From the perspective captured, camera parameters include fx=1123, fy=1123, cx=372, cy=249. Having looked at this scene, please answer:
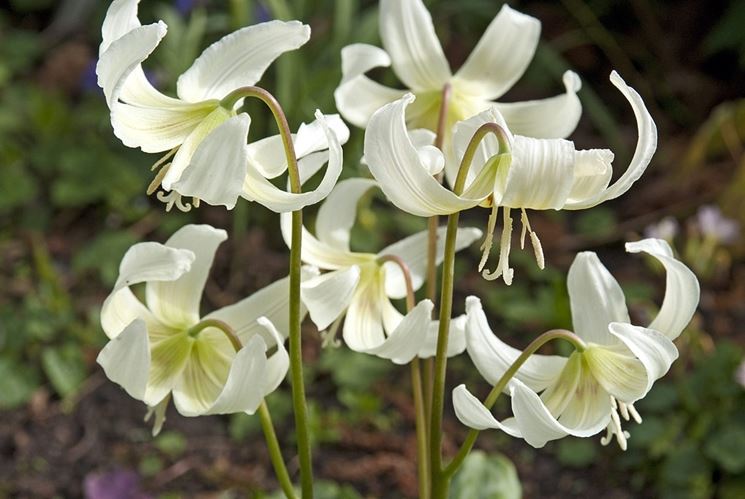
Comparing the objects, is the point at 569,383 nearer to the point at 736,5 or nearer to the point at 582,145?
the point at 582,145

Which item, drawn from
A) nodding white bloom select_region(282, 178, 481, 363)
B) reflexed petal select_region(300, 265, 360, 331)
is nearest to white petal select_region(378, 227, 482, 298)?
nodding white bloom select_region(282, 178, 481, 363)

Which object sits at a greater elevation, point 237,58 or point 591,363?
point 237,58

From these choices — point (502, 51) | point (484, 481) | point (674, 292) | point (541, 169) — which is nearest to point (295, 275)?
point (541, 169)

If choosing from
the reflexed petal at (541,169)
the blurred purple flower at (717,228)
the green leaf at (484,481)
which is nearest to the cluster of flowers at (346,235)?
the reflexed petal at (541,169)

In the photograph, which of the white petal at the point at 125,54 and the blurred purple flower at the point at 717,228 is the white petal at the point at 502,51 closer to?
the white petal at the point at 125,54

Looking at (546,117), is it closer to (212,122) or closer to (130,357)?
(212,122)
